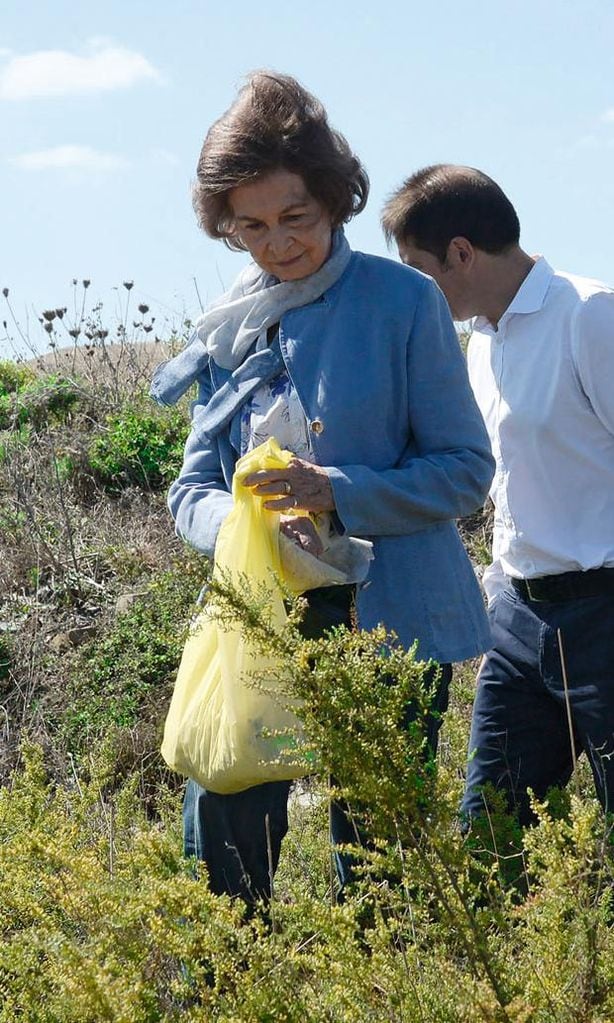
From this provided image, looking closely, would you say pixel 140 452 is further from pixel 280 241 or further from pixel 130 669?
pixel 280 241

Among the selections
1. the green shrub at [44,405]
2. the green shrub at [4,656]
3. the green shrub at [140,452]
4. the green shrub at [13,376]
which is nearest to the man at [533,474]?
the green shrub at [4,656]

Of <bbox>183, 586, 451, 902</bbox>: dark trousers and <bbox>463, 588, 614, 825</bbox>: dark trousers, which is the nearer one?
<bbox>183, 586, 451, 902</bbox>: dark trousers

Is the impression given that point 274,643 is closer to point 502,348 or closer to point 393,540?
point 393,540

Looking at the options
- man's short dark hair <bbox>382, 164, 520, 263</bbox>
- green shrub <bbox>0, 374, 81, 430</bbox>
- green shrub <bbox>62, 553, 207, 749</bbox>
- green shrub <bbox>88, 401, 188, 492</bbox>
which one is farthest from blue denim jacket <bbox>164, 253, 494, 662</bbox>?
green shrub <bbox>0, 374, 81, 430</bbox>

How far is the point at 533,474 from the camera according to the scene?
3.42 meters

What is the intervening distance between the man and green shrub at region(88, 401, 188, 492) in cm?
412

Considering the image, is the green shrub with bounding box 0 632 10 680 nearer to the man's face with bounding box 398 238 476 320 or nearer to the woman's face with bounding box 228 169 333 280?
the man's face with bounding box 398 238 476 320

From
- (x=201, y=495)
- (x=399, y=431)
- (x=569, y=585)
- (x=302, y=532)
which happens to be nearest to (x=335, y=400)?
(x=399, y=431)

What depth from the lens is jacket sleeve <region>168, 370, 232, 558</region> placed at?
3.11m

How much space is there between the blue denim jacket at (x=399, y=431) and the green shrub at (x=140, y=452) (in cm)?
458

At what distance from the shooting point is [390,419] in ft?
10.1

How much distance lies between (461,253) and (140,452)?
4409 millimetres

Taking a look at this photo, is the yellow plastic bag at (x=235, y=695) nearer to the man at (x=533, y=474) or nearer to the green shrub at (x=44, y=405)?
the man at (x=533, y=474)

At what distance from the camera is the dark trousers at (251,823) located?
3.02 m
